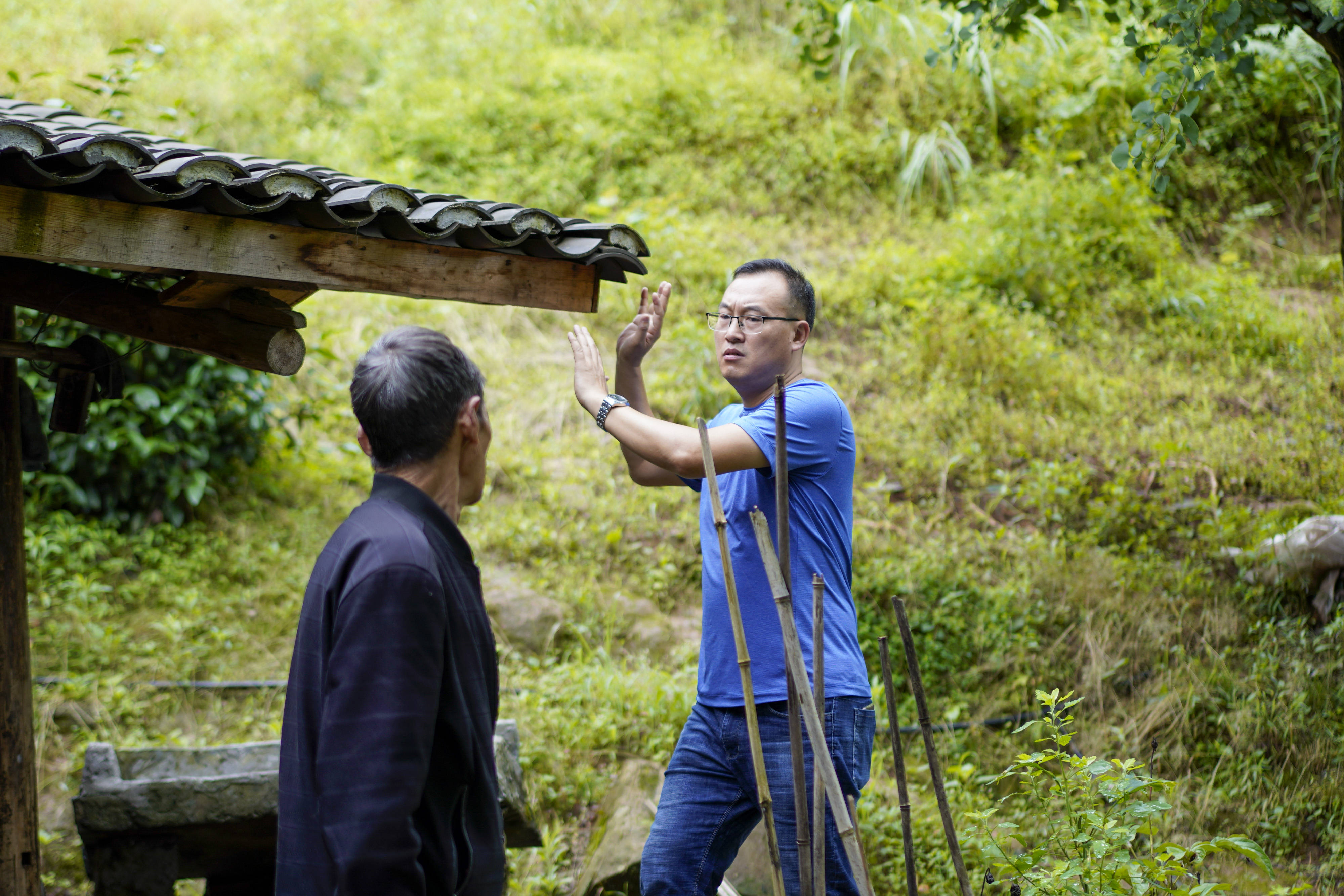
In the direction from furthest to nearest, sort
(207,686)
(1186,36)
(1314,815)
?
(207,686) → (1314,815) → (1186,36)

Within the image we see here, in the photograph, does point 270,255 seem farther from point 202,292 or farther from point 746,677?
point 746,677

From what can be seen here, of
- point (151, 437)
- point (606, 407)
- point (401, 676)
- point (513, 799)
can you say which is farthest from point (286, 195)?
point (151, 437)

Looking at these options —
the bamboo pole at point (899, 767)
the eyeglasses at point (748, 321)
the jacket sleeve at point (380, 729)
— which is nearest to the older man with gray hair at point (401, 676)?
the jacket sleeve at point (380, 729)

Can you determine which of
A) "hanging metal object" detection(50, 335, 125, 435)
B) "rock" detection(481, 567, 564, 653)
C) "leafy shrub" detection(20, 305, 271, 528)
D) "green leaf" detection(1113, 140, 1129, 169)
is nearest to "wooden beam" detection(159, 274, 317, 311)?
"hanging metal object" detection(50, 335, 125, 435)

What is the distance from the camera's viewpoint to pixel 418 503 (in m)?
1.83

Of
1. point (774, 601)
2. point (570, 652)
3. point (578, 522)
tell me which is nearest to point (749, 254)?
point (578, 522)

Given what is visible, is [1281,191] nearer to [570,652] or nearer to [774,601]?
[570,652]

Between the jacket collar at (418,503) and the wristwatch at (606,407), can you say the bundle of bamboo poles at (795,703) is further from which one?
the jacket collar at (418,503)

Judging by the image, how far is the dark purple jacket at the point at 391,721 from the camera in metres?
1.59

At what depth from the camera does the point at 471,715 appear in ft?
5.89

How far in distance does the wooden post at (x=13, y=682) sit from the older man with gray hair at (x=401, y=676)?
6.68 feet

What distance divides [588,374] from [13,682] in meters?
2.28

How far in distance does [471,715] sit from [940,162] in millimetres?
8795

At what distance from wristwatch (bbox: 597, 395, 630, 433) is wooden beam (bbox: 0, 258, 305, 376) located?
97 cm
